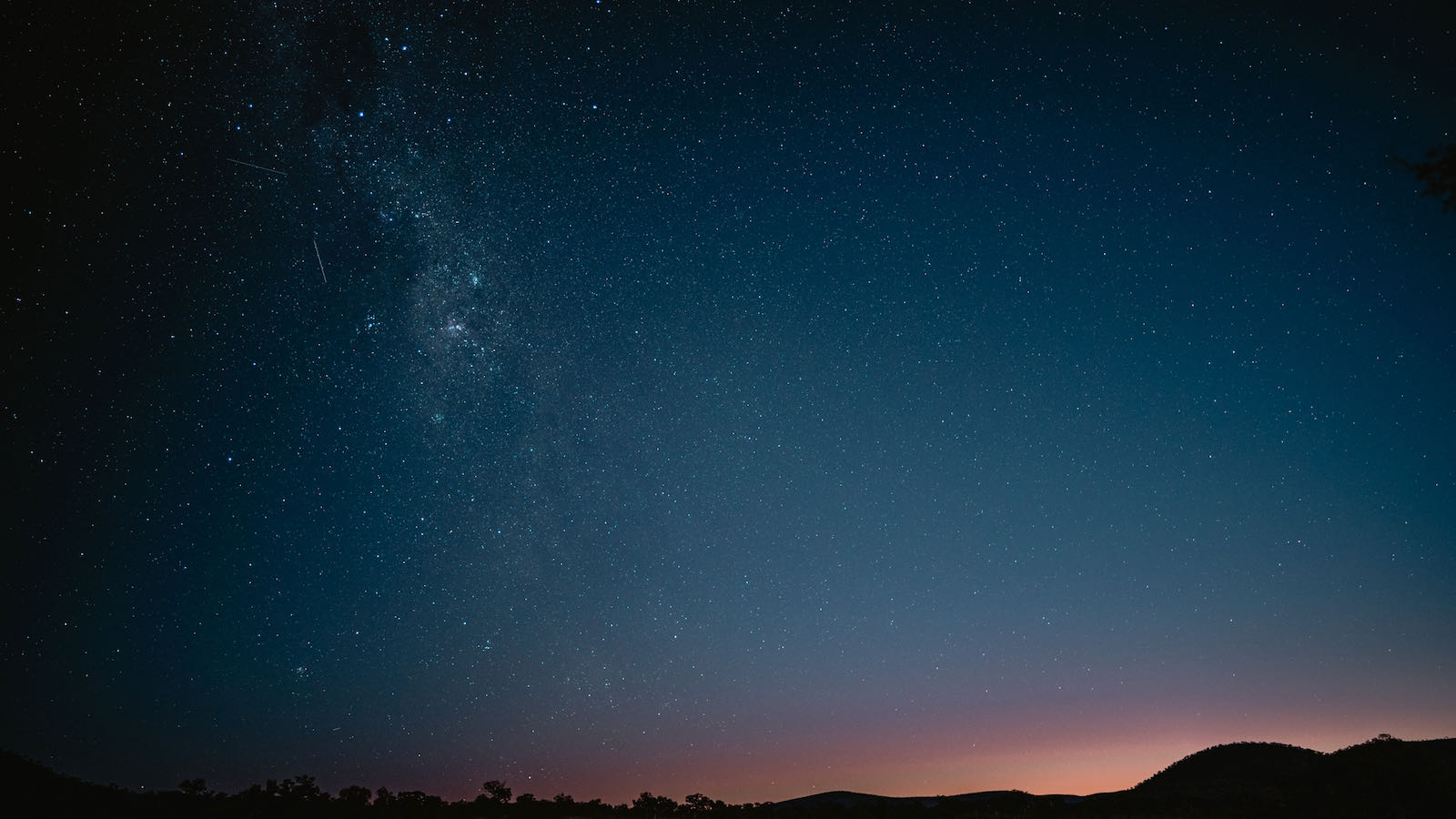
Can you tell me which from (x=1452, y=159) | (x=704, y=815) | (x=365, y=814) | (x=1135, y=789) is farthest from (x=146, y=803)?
(x=1135, y=789)

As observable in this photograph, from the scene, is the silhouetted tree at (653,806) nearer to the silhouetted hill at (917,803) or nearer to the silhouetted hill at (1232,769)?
the silhouetted hill at (917,803)

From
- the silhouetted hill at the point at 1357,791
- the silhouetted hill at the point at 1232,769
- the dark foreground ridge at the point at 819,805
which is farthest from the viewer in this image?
the silhouetted hill at the point at 1232,769

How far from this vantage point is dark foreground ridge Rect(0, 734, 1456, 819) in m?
13.0

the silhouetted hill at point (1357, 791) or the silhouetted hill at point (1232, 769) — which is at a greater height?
the silhouetted hill at point (1357, 791)

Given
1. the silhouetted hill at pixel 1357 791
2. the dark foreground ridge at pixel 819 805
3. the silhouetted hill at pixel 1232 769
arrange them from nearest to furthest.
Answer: the dark foreground ridge at pixel 819 805
the silhouetted hill at pixel 1357 791
the silhouetted hill at pixel 1232 769

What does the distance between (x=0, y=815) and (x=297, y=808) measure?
448 cm

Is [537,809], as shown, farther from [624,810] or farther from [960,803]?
[960,803]

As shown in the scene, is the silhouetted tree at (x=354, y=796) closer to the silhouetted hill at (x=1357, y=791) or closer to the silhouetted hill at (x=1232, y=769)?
the silhouetted hill at (x=1357, y=791)

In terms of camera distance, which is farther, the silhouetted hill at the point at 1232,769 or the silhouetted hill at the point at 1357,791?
the silhouetted hill at the point at 1232,769

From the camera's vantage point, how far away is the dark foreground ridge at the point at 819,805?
513 inches

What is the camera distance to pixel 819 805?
20.7 meters

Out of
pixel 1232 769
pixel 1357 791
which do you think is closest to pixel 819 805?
pixel 1357 791

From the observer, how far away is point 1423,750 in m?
21.0

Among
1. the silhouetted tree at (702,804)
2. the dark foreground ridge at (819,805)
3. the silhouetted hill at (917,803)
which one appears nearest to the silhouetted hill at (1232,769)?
the dark foreground ridge at (819,805)
